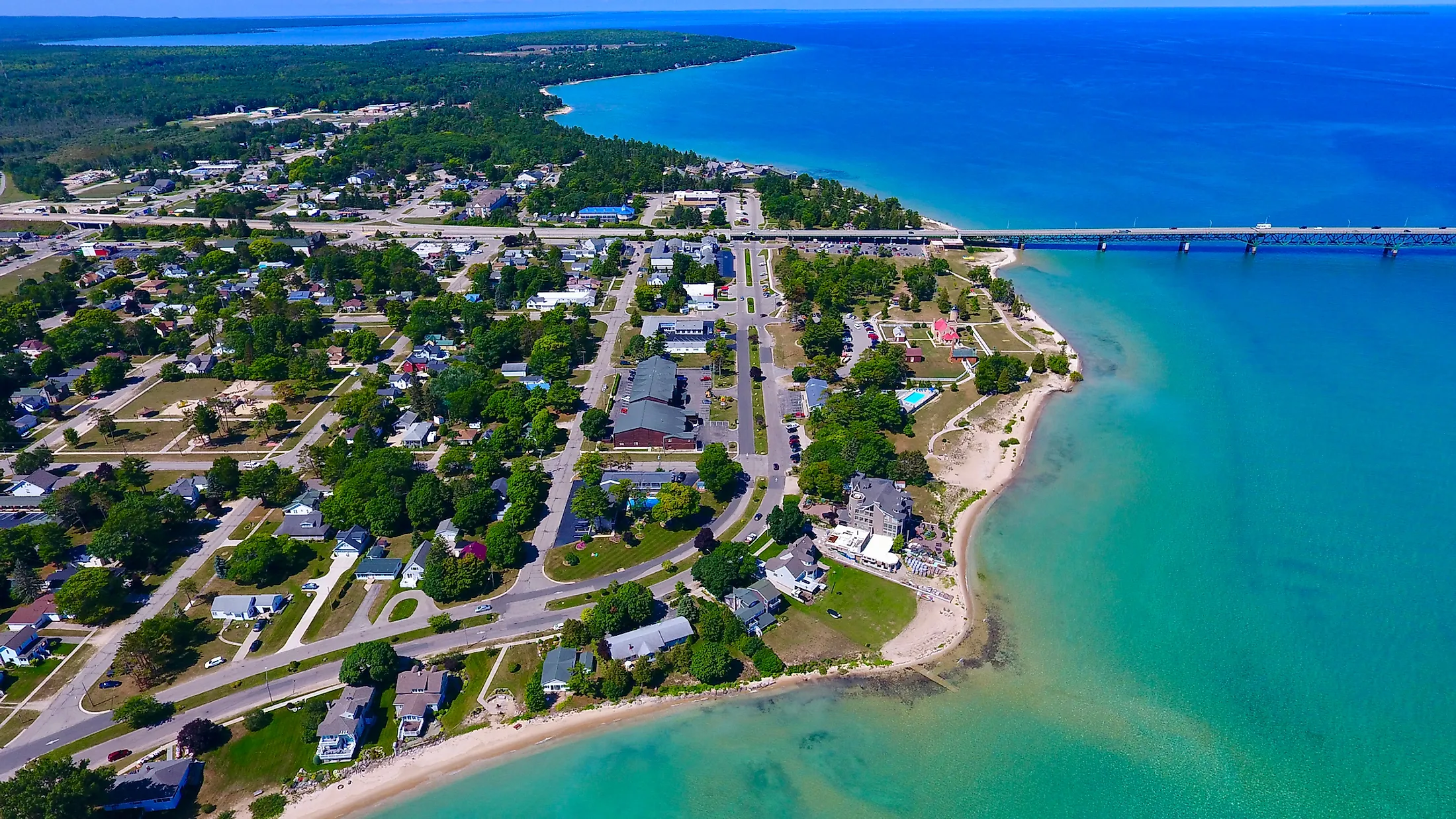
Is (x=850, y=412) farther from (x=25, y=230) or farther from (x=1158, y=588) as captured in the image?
(x=25, y=230)

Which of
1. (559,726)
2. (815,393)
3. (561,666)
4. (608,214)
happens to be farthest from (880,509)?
(608,214)

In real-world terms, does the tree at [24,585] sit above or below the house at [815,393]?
below

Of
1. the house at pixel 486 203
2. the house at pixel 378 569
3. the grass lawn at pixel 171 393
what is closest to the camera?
the house at pixel 378 569

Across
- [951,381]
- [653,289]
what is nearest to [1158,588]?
[951,381]

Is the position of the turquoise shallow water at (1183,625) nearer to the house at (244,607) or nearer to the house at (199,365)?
the house at (244,607)

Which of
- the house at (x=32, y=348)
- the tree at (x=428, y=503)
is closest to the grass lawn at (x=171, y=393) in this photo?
the house at (x=32, y=348)

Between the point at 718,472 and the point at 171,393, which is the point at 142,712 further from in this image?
the point at 171,393
